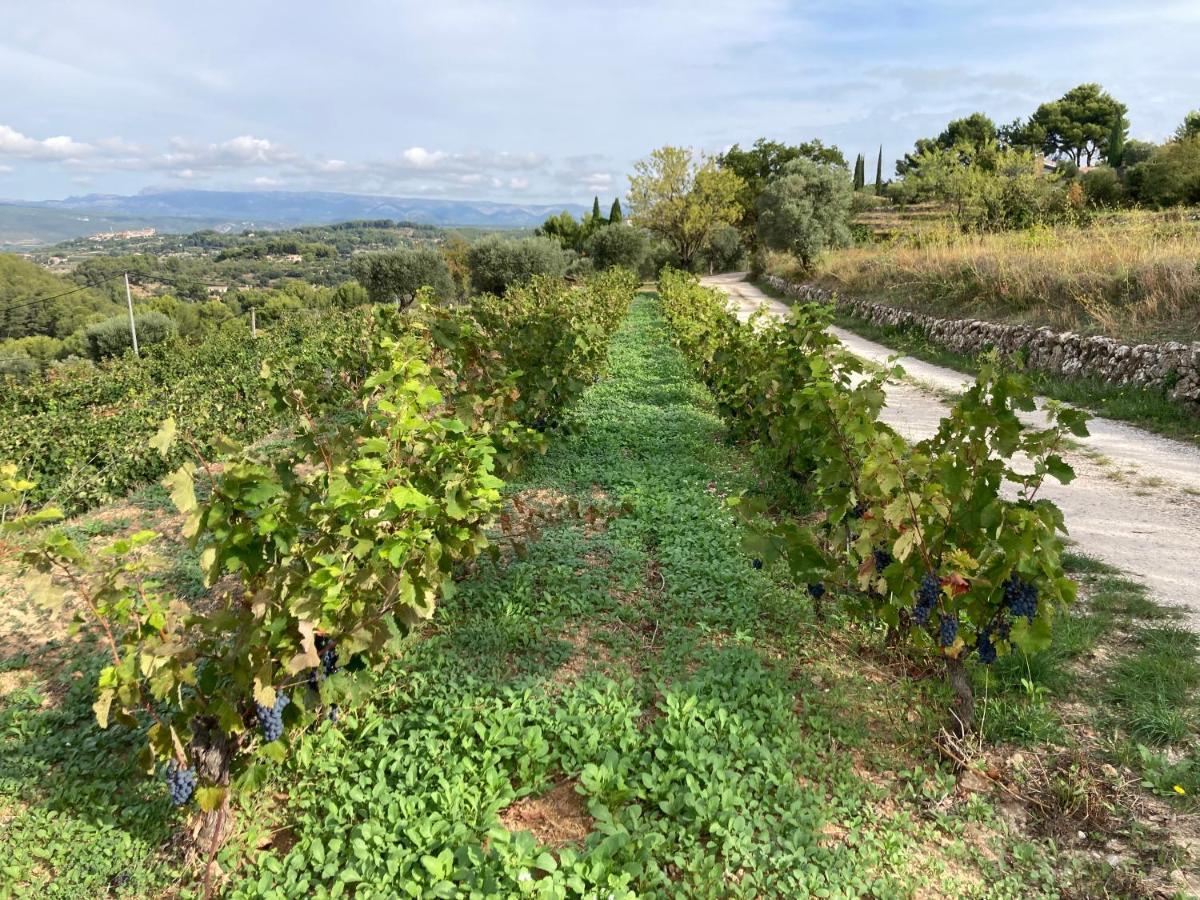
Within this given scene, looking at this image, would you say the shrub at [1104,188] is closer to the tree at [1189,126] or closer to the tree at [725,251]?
the tree at [1189,126]

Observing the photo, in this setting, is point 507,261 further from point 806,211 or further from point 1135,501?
point 1135,501

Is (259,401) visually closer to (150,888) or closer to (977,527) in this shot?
(150,888)

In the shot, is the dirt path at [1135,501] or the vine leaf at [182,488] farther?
the dirt path at [1135,501]

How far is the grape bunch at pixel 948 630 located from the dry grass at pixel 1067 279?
26.8ft

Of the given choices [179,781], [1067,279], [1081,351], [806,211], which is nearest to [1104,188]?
[806,211]

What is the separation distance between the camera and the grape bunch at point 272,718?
88.1 inches

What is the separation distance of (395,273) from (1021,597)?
37.5 metres

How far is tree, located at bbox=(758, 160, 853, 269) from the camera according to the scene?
29016 mm

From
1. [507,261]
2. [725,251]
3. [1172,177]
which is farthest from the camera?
[725,251]

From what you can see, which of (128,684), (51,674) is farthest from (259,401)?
(128,684)

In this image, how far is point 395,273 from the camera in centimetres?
3641

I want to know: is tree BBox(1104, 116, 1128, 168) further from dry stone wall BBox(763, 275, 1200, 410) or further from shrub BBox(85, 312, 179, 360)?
shrub BBox(85, 312, 179, 360)

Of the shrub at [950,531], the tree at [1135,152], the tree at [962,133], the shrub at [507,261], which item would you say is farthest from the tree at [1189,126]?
the shrub at [950,531]

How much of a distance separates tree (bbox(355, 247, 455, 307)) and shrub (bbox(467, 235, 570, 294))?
7.10 feet
